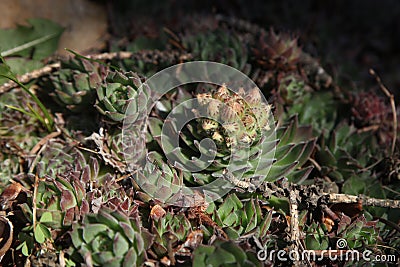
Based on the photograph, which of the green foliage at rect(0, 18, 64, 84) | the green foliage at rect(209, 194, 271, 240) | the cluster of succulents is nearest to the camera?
the cluster of succulents

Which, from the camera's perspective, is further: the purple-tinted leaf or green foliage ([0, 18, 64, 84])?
green foliage ([0, 18, 64, 84])

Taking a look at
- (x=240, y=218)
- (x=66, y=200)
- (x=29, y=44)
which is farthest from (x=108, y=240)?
(x=29, y=44)

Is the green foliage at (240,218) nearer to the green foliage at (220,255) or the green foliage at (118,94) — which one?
the green foliage at (220,255)

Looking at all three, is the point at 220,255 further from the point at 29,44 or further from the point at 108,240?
the point at 29,44

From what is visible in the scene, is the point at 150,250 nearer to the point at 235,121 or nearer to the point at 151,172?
the point at 151,172

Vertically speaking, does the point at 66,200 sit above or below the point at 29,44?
below

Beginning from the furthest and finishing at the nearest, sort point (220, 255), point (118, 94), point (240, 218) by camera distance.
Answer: point (118, 94), point (240, 218), point (220, 255)

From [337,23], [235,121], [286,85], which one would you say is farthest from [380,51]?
[235,121]

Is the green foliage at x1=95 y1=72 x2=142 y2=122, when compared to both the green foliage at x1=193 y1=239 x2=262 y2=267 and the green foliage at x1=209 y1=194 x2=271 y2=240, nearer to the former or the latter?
the green foliage at x1=209 y1=194 x2=271 y2=240

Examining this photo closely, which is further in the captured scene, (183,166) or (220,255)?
(183,166)

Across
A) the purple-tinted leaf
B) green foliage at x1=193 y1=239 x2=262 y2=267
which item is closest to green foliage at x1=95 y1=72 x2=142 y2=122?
the purple-tinted leaf
